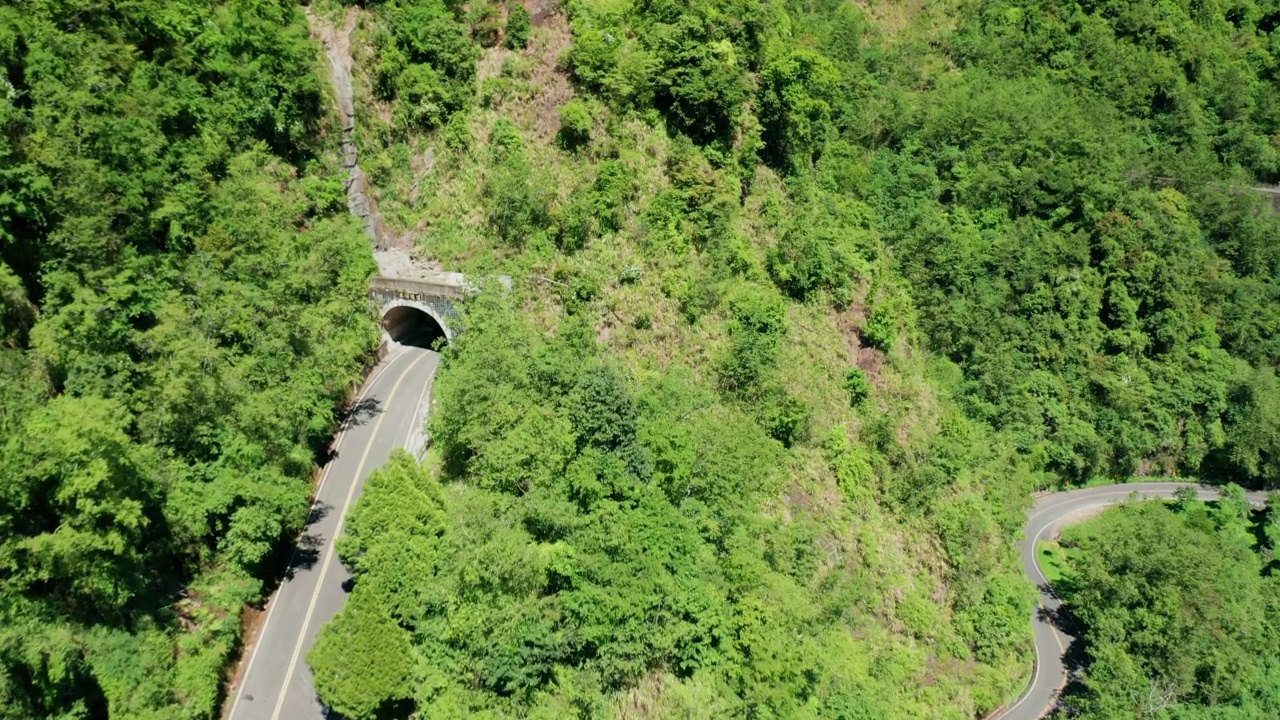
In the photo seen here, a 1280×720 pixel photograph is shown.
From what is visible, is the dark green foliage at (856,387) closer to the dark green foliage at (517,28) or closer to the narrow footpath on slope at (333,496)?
the narrow footpath on slope at (333,496)

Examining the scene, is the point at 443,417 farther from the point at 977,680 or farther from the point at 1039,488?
the point at 1039,488

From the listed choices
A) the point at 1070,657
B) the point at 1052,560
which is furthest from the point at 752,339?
the point at 1052,560

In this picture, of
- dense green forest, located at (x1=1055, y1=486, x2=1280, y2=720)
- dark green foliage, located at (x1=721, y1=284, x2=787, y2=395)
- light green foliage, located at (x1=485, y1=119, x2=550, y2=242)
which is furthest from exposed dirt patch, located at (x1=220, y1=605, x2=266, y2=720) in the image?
dense green forest, located at (x1=1055, y1=486, x2=1280, y2=720)

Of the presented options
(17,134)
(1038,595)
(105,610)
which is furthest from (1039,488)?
(17,134)

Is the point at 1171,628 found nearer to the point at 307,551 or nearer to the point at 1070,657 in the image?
the point at 1070,657

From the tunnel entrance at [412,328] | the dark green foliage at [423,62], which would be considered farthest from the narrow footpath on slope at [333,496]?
the dark green foliage at [423,62]

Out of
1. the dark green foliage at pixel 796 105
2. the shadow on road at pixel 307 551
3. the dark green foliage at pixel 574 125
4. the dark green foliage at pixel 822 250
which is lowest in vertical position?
the shadow on road at pixel 307 551
